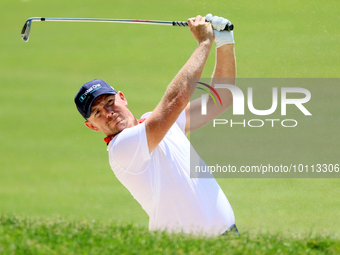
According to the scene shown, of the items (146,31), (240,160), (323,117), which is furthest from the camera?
(146,31)

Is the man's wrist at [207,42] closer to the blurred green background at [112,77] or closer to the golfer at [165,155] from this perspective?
the golfer at [165,155]

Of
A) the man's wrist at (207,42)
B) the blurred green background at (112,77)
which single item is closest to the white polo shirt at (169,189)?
the man's wrist at (207,42)

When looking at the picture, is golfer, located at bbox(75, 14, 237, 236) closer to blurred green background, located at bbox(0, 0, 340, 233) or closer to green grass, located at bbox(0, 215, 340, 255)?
green grass, located at bbox(0, 215, 340, 255)

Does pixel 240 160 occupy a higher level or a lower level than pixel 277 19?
lower

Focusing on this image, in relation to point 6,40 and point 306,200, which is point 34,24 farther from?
point 306,200

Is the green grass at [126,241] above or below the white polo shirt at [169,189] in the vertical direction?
below

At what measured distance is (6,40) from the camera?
13.0m

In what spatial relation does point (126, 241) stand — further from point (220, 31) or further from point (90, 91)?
point (220, 31)

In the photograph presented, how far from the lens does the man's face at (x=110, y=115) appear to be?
3.35 metres

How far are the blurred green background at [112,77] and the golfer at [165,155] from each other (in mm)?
2861

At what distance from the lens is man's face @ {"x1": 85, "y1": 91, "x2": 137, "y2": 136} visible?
3354 millimetres

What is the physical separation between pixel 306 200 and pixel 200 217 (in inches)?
177

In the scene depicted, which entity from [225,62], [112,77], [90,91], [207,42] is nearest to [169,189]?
[90,91]

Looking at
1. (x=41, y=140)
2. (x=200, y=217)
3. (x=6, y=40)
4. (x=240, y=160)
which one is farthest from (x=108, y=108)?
(x=6, y=40)
